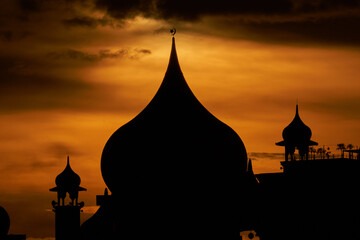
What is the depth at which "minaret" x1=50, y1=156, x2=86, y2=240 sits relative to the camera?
51.4 m

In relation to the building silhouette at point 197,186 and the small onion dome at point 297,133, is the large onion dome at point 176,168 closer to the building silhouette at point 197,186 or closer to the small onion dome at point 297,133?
the building silhouette at point 197,186

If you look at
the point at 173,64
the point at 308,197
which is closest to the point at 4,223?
the point at 173,64

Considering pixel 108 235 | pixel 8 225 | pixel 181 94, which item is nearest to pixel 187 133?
pixel 181 94

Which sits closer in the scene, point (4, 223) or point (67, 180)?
point (4, 223)

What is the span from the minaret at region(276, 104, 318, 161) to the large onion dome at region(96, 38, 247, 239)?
5.32 m

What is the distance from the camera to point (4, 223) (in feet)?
156

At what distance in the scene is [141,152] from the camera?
41188 millimetres

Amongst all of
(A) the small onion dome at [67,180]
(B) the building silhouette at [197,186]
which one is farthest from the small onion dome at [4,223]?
(B) the building silhouette at [197,186]

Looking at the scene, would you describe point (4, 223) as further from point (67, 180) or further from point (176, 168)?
point (176, 168)

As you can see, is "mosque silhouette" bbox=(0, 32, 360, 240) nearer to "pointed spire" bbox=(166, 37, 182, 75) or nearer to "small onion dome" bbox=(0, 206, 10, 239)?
"pointed spire" bbox=(166, 37, 182, 75)

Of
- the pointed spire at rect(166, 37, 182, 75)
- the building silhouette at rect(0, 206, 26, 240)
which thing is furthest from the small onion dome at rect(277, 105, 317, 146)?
the building silhouette at rect(0, 206, 26, 240)

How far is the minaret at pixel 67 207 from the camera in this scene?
5144 cm

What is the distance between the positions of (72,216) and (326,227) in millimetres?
17138

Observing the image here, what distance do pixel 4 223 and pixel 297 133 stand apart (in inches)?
665
